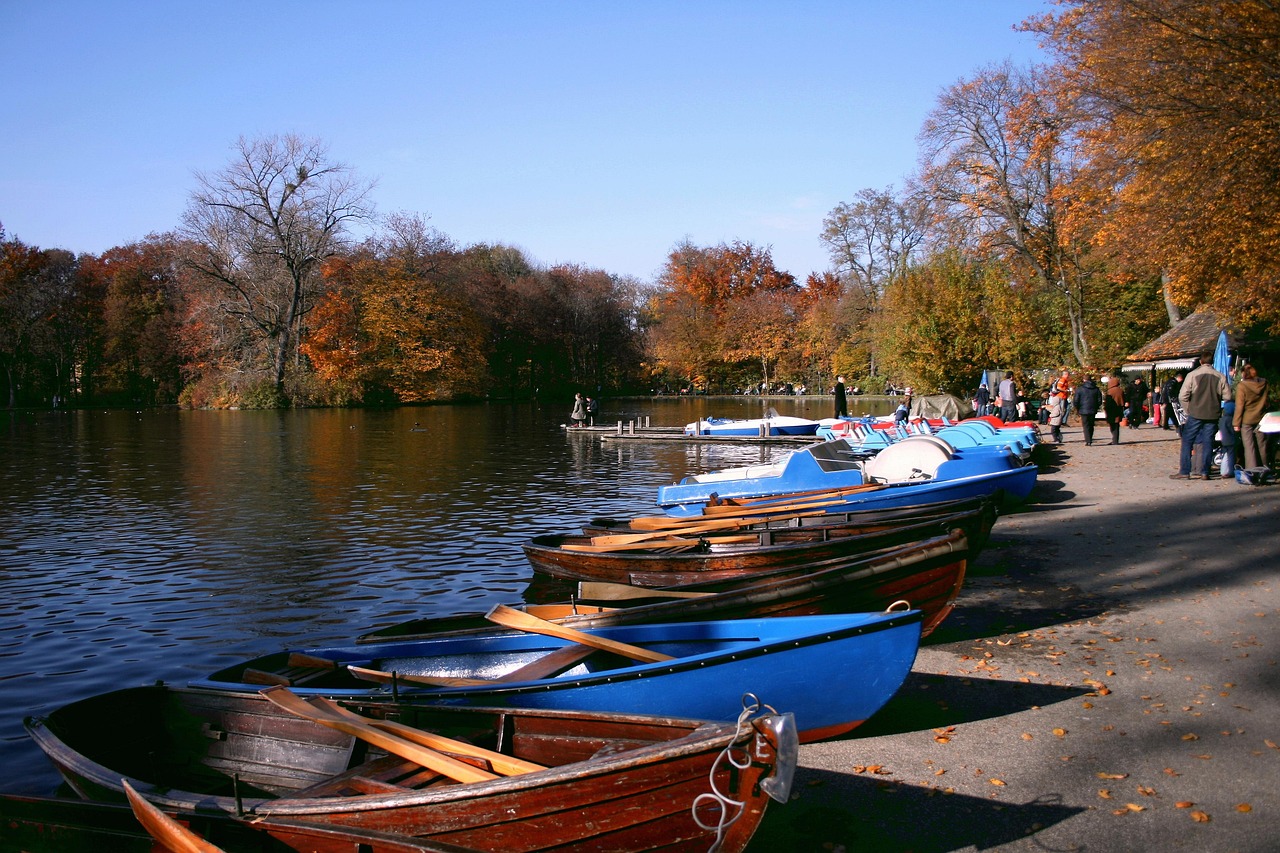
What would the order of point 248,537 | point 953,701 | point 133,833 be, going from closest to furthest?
point 133,833
point 953,701
point 248,537

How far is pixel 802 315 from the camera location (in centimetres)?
8756

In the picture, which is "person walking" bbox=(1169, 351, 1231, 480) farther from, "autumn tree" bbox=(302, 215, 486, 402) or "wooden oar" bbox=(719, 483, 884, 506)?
"autumn tree" bbox=(302, 215, 486, 402)

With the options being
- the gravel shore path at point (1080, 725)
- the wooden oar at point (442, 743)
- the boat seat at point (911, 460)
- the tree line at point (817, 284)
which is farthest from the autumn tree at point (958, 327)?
the wooden oar at point (442, 743)

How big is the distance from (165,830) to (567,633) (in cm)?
284

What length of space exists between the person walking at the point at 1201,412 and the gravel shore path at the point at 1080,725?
16.1 feet

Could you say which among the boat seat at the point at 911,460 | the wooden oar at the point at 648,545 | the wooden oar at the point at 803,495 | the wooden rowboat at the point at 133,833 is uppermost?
the boat seat at the point at 911,460

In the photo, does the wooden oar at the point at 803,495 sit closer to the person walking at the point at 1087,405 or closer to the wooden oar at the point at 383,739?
the wooden oar at the point at 383,739

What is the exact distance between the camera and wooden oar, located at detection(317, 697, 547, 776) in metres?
4.68

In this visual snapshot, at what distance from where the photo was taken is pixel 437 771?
15.7 feet

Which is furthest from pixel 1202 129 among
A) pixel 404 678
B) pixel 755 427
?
pixel 755 427

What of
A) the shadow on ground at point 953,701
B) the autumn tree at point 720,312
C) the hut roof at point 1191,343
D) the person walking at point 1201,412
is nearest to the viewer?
the shadow on ground at point 953,701

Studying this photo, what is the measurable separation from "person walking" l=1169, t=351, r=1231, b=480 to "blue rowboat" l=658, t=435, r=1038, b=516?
3085 mm

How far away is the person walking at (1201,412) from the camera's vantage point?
15594mm

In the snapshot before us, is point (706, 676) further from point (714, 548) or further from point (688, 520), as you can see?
point (688, 520)
